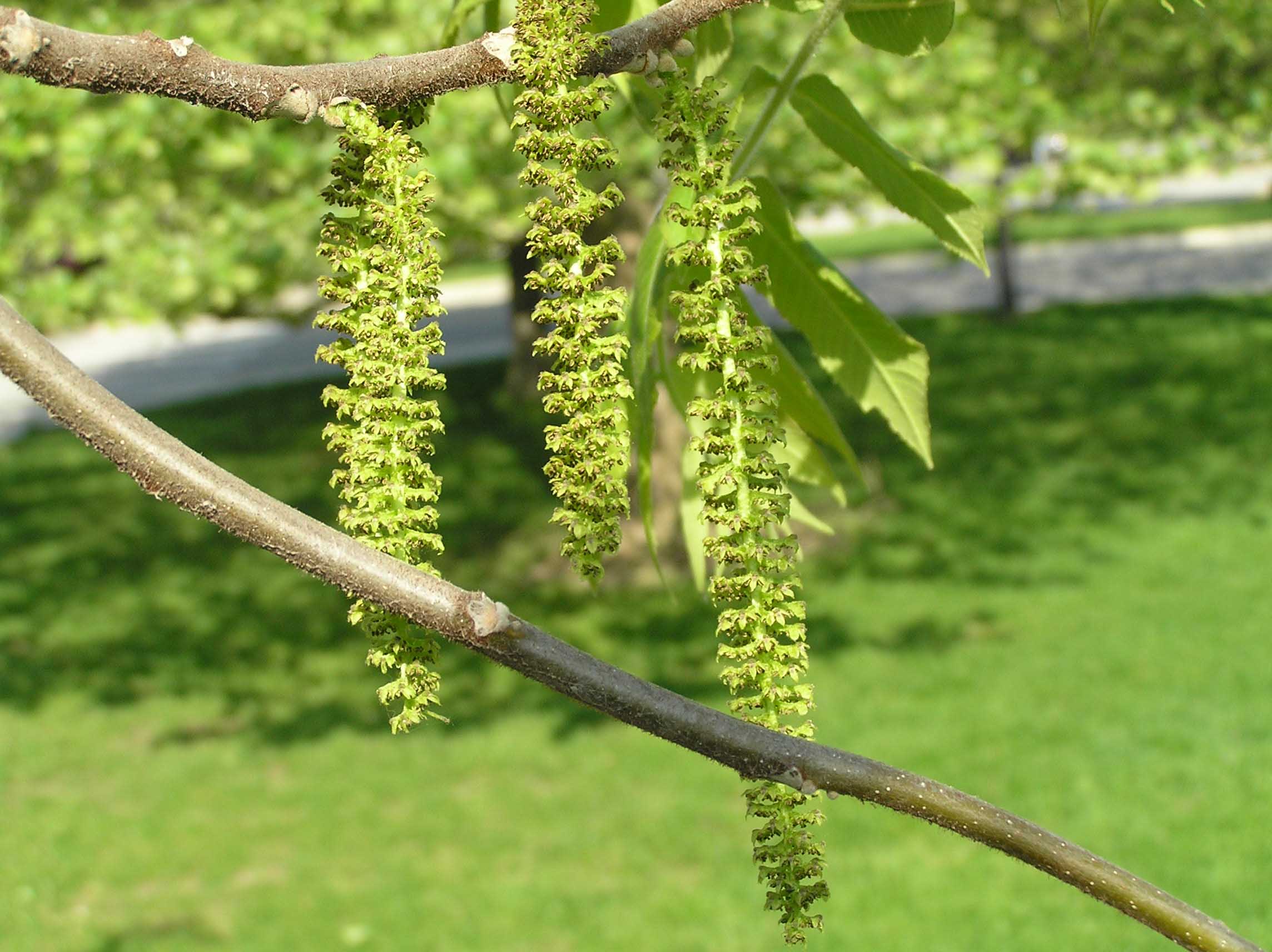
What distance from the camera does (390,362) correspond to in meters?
1.00

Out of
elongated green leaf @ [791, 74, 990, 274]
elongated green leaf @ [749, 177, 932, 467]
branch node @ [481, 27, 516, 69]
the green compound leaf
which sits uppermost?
the green compound leaf

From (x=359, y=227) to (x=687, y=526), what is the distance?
765 millimetres

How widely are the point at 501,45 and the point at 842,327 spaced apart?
0.73 m

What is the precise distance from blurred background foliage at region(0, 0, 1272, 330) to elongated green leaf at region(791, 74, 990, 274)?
16.6ft

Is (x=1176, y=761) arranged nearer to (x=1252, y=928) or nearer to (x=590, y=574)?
(x=1252, y=928)

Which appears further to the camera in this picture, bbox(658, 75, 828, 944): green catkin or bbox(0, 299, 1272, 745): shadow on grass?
bbox(0, 299, 1272, 745): shadow on grass

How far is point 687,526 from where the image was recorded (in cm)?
171

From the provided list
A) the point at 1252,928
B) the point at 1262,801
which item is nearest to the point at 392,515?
the point at 1252,928

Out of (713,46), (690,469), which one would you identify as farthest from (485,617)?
(713,46)

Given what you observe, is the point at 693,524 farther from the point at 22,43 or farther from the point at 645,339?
the point at 22,43

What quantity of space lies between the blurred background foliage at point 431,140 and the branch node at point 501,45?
5.61m

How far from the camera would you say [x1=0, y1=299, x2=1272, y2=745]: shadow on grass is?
9.74m

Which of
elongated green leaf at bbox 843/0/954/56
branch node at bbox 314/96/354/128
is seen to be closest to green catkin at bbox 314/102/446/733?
branch node at bbox 314/96/354/128

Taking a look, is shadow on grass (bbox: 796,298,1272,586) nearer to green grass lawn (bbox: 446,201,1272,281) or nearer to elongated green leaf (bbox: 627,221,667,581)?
elongated green leaf (bbox: 627,221,667,581)
